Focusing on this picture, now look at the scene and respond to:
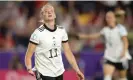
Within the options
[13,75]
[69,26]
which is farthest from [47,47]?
[69,26]

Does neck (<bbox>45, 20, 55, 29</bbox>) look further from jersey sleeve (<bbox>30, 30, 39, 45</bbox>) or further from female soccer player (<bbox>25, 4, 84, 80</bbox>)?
jersey sleeve (<bbox>30, 30, 39, 45</bbox>)

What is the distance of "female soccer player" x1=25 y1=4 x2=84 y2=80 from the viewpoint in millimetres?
9500

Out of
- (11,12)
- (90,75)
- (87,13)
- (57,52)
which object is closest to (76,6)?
(87,13)

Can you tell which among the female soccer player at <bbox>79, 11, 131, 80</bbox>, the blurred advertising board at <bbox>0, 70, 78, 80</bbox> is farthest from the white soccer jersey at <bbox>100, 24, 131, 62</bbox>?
the blurred advertising board at <bbox>0, 70, 78, 80</bbox>

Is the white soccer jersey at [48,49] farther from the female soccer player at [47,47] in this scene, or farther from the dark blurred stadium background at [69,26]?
the dark blurred stadium background at [69,26]

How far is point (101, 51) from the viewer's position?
16.0 m

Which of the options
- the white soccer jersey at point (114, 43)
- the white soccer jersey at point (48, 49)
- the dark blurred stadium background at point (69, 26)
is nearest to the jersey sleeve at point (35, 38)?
the white soccer jersey at point (48, 49)

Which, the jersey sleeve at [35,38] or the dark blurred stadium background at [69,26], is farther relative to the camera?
the dark blurred stadium background at [69,26]

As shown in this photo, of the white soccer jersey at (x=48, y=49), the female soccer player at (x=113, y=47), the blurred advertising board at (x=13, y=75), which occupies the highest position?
the white soccer jersey at (x=48, y=49)

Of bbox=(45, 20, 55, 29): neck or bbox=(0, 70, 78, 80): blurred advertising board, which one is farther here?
bbox=(0, 70, 78, 80): blurred advertising board

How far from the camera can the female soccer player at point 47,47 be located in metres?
9.50

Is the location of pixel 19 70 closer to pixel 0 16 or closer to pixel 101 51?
pixel 101 51

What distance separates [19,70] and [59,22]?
305 centimetres

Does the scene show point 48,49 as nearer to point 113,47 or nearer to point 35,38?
point 35,38
